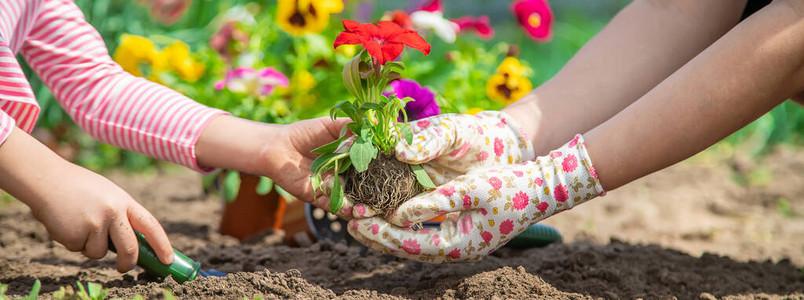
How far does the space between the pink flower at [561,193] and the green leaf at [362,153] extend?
1.16 ft

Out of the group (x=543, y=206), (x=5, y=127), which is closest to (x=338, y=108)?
(x=543, y=206)

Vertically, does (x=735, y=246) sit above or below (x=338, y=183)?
above

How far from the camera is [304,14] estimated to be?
204 cm

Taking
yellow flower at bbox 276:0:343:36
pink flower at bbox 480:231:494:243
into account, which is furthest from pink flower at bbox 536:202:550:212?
yellow flower at bbox 276:0:343:36

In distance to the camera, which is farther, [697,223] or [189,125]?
[697,223]

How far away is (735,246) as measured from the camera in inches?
87.7

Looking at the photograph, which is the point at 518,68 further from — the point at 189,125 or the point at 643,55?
the point at 189,125

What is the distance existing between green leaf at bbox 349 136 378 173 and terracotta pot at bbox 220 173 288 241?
0.79 metres

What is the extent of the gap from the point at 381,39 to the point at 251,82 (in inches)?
35.1

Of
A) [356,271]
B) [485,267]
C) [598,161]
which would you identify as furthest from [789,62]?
[356,271]

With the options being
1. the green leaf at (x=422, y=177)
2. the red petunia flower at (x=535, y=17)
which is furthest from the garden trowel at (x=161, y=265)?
the red petunia flower at (x=535, y=17)

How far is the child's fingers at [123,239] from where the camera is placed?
1.17 meters

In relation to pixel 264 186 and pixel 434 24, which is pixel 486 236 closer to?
pixel 264 186

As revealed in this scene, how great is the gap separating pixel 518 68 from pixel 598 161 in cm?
89
